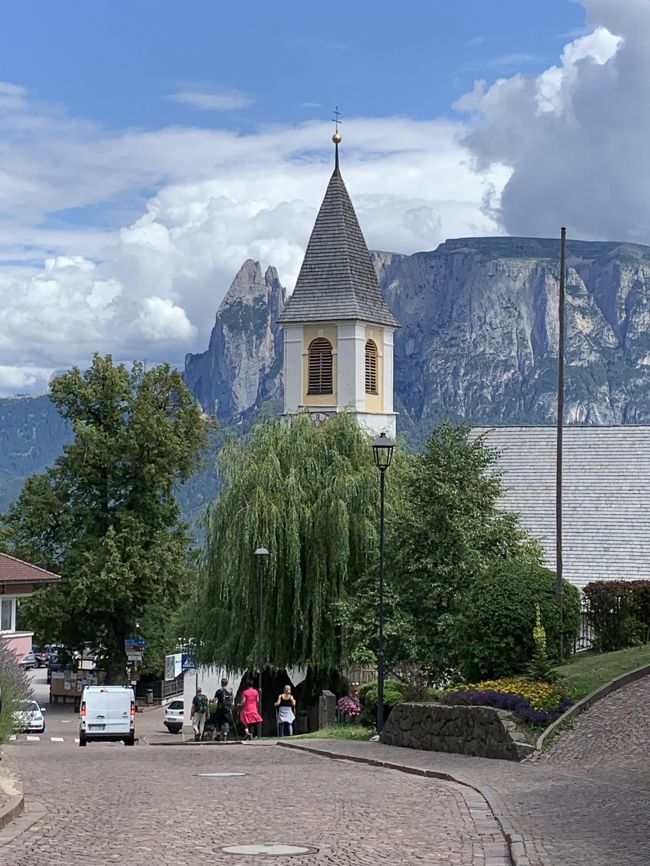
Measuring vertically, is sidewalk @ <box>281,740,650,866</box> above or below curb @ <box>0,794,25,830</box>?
below

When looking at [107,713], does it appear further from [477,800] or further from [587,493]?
[477,800]

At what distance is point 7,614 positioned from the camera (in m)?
53.3

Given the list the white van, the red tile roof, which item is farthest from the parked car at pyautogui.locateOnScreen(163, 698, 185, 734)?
the white van

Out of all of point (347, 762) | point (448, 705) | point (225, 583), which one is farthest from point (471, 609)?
point (225, 583)

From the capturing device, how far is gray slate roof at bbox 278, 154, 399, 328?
70.2 meters

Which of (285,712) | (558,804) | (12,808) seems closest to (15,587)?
(285,712)

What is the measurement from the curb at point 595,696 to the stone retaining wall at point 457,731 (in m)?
0.36

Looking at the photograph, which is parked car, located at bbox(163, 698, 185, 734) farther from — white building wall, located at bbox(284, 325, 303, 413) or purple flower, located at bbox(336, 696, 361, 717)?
purple flower, located at bbox(336, 696, 361, 717)

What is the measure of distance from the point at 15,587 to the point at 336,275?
26301mm

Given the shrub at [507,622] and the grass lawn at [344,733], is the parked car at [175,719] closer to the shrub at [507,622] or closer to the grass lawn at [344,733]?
the grass lawn at [344,733]

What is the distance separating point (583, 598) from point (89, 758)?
37.2 feet

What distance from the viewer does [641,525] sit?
43.4 metres

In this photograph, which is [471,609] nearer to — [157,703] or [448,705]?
[448,705]

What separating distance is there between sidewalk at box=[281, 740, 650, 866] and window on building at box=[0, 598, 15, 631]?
1313 inches
